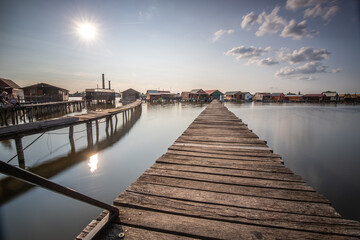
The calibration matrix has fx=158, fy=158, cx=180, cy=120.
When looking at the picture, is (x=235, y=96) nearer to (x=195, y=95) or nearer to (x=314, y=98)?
(x=195, y=95)

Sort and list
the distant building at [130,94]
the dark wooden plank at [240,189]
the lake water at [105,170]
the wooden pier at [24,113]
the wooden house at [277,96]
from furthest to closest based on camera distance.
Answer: the wooden house at [277,96]
the distant building at [130,94]
the wooden pier at [24,113]
the lake water at [105,170]
the dark wooden plank at [240,189]

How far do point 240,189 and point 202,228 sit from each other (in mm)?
1098

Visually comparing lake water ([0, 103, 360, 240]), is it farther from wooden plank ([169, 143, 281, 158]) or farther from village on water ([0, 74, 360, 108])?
village on water ([0, 74, 360, 108])

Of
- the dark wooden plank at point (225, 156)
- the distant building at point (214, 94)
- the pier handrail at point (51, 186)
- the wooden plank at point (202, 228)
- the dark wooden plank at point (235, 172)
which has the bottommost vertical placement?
the wooden plank at point (202, 228)

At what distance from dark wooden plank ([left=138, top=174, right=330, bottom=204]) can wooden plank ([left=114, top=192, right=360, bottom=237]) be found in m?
0.39

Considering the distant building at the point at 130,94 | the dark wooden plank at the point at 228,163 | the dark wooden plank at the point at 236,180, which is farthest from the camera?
the distant building at the point at 130,94

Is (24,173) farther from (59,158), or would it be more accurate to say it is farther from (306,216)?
(59,158)

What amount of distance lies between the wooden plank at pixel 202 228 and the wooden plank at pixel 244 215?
64mm

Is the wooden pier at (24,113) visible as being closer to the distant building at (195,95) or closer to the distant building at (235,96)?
the distant building at (195,95)

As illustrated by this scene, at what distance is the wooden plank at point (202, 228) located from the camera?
5.72 ft

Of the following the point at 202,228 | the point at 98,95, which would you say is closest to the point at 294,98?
the point at 98,95

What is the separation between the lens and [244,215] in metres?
2.03

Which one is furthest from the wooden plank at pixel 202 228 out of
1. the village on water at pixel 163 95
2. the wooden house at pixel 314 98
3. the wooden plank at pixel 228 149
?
the wooden house at pixel 314 98

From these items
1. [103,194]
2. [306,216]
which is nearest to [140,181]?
[306,216]
